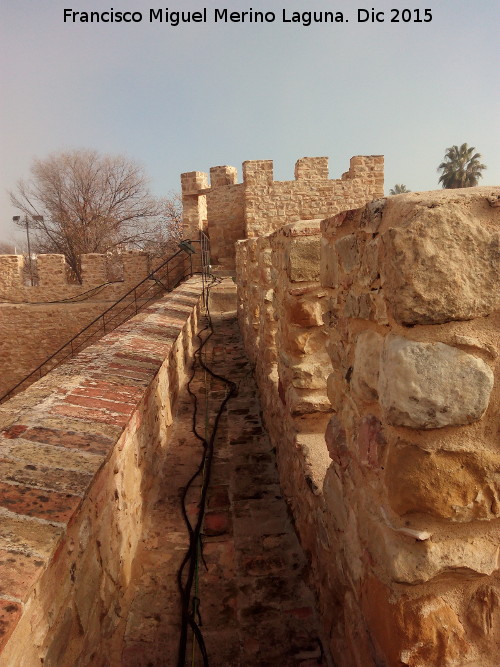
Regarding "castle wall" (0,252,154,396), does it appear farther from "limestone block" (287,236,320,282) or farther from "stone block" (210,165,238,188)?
"limestone block" (287,236,320,282)

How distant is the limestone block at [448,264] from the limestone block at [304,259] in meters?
1.28

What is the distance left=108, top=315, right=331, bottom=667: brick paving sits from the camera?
162 centimetres

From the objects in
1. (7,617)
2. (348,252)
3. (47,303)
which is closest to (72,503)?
(7,617)

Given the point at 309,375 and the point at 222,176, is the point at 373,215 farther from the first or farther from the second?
the point at 222,176

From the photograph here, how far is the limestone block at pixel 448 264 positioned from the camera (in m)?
0.94

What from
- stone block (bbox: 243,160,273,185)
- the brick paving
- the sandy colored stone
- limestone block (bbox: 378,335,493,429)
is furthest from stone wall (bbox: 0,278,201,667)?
stone block (bbox: 243,160,273,185)

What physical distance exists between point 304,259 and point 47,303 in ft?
40.5

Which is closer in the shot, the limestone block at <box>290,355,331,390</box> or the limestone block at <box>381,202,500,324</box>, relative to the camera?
the limestone block at <box>381,202,500,324</box>

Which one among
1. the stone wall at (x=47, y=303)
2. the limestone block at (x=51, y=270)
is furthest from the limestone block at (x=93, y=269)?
the limestone block at (x=51, y=270)

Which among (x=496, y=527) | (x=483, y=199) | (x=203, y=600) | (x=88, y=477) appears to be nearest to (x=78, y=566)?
(x=88, y=477)

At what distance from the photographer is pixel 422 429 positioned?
0.98 metres

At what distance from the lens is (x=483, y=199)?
37.5 inches

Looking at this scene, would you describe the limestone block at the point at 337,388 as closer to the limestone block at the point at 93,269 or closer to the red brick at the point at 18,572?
the red brick at the point at 18,572

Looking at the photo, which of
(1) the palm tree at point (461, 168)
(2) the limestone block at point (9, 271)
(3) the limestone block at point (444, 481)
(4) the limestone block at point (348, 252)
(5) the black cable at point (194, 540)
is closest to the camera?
(3) the limestone block at point (444, 481)
